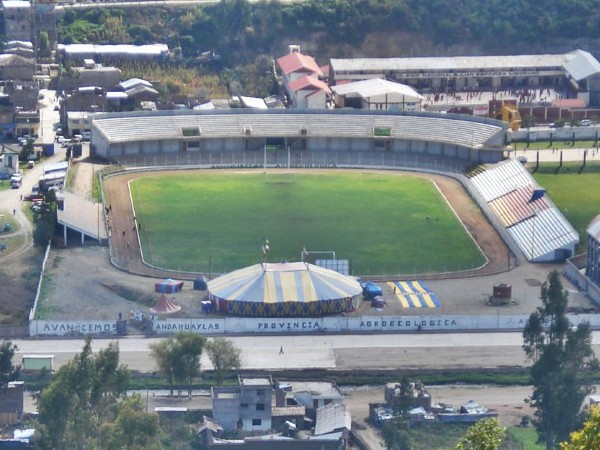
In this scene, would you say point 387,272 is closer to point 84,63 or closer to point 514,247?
point 514,247

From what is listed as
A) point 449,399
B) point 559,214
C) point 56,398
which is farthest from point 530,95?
point 56,398

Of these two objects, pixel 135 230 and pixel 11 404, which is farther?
pixel 135 230

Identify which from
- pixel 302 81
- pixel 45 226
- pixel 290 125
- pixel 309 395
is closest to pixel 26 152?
pixel 290 125

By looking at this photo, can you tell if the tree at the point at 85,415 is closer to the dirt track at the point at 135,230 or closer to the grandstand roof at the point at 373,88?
the dirt track at the point at 135,230

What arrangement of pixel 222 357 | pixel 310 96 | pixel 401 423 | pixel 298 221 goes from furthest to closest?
pixel 310 96
pixel 298 221
pixel 222 357
pixel 401 423

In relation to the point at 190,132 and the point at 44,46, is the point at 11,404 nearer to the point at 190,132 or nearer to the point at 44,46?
the point at 190,132

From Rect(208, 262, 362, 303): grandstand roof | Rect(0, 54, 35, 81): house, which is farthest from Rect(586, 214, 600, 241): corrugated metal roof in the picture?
Rect(0, 54, 35, 81): house

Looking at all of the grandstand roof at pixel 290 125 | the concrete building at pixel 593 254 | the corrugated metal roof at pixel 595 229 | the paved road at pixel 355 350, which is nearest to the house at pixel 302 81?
the grandstand roof at pixel 290 125
